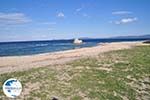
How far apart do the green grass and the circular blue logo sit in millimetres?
8390

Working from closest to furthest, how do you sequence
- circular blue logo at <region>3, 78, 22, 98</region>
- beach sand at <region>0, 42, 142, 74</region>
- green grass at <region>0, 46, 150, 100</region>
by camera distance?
1. circular blue logo at <region>3, 78, 22, 98</region>
2. green grass at <region>0, 46, 150, 100</region>
3. beach sand at <region>0, 42, 142, 74</region>

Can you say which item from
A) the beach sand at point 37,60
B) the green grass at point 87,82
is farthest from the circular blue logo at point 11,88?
the beach sand at point 37,60

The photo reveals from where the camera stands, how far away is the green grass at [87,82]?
803 inches

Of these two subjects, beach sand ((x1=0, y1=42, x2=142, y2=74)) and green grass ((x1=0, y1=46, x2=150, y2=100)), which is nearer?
green grass ((x1=0, y1=46, x2=150, y2=100))

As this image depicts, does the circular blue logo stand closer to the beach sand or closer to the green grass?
the green grass

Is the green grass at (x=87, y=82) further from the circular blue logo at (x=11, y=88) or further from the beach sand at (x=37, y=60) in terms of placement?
the circular blue logo at (x=11, y=88)

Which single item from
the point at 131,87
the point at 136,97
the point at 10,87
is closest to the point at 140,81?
the point at 131,87

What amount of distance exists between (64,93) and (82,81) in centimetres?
Result: 312

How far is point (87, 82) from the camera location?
2298 centimetres

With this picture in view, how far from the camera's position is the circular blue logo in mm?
10938

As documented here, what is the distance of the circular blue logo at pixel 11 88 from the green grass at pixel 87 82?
27.5ft

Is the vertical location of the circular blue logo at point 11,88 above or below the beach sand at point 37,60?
above

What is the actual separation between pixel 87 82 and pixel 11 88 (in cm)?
1255

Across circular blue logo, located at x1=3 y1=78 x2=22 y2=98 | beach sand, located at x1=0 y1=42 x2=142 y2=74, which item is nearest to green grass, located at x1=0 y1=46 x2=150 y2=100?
beach sand, located at x1=0 y1=42 x2=142 y2=74
